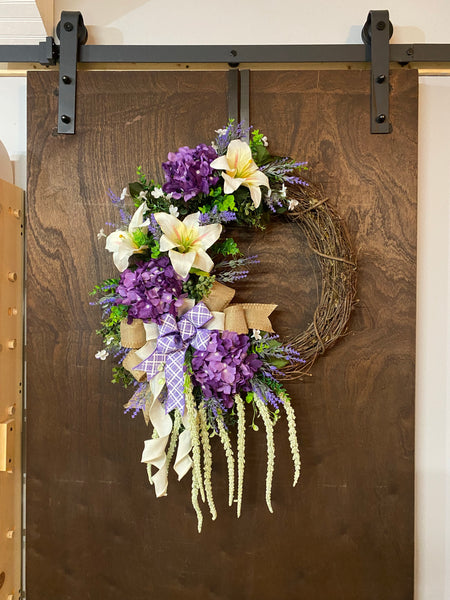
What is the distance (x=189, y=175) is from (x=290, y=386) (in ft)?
1.97

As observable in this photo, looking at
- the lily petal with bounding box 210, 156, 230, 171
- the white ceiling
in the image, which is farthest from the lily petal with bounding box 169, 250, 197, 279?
the white ceiling

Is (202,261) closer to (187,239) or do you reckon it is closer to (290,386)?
(187,239)

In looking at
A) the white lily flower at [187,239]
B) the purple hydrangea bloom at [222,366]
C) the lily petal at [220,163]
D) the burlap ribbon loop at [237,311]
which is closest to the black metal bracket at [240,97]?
the lily petal at [220,163]

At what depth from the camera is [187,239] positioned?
1.02 m

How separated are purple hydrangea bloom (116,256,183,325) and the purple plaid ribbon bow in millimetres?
30

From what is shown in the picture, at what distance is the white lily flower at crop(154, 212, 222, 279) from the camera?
988 mm

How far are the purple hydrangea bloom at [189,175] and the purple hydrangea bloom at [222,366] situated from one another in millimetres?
330

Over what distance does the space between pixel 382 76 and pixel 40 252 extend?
103 cm

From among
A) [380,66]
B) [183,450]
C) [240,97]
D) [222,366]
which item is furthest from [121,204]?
[380,66]

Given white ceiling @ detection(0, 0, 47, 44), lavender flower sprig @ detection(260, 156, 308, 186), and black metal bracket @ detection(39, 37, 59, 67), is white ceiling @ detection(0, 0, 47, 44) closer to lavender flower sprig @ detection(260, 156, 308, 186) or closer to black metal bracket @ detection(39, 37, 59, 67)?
black metal bracket @ detection(39, 37, 59, 67)

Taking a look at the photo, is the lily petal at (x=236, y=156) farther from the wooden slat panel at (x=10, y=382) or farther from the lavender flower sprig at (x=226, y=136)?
the wooden slat panel at (x=10, y=382)

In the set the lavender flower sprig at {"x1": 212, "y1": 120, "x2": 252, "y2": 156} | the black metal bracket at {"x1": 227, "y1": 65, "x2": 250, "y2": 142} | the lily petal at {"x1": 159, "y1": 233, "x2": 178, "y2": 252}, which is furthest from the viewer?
the black metal bracket at {"x1": 227, "y1": 65, "x2": 250, "y2": 142}

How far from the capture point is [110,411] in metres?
1.24

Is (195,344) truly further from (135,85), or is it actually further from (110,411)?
(135,85)
